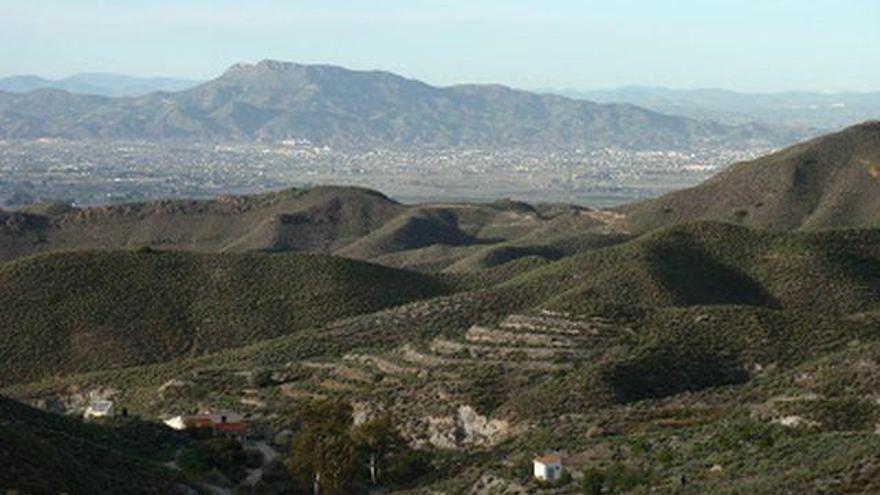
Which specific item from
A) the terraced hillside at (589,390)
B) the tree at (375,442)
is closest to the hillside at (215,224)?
the terraced hillside at (589,390)

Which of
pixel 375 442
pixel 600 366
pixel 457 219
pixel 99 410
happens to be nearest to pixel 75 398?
pixel 99 410

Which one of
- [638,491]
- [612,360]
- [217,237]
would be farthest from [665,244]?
[217,237]

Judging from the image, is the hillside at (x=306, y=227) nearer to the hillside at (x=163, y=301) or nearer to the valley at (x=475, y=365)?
the valley at (x=475, y=365)

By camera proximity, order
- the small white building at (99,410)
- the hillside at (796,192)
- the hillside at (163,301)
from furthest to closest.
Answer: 1. the hillside at (796,192)
2. the hillside at (163,301)
3. the small white building at (99,410)

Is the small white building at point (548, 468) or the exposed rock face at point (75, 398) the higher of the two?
the small white building at point (548, 468)

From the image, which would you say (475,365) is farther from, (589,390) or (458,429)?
(589,390)

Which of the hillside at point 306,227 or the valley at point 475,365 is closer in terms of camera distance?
the valley at point 475,365

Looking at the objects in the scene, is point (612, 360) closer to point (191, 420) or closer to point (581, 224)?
point (191, 420)
